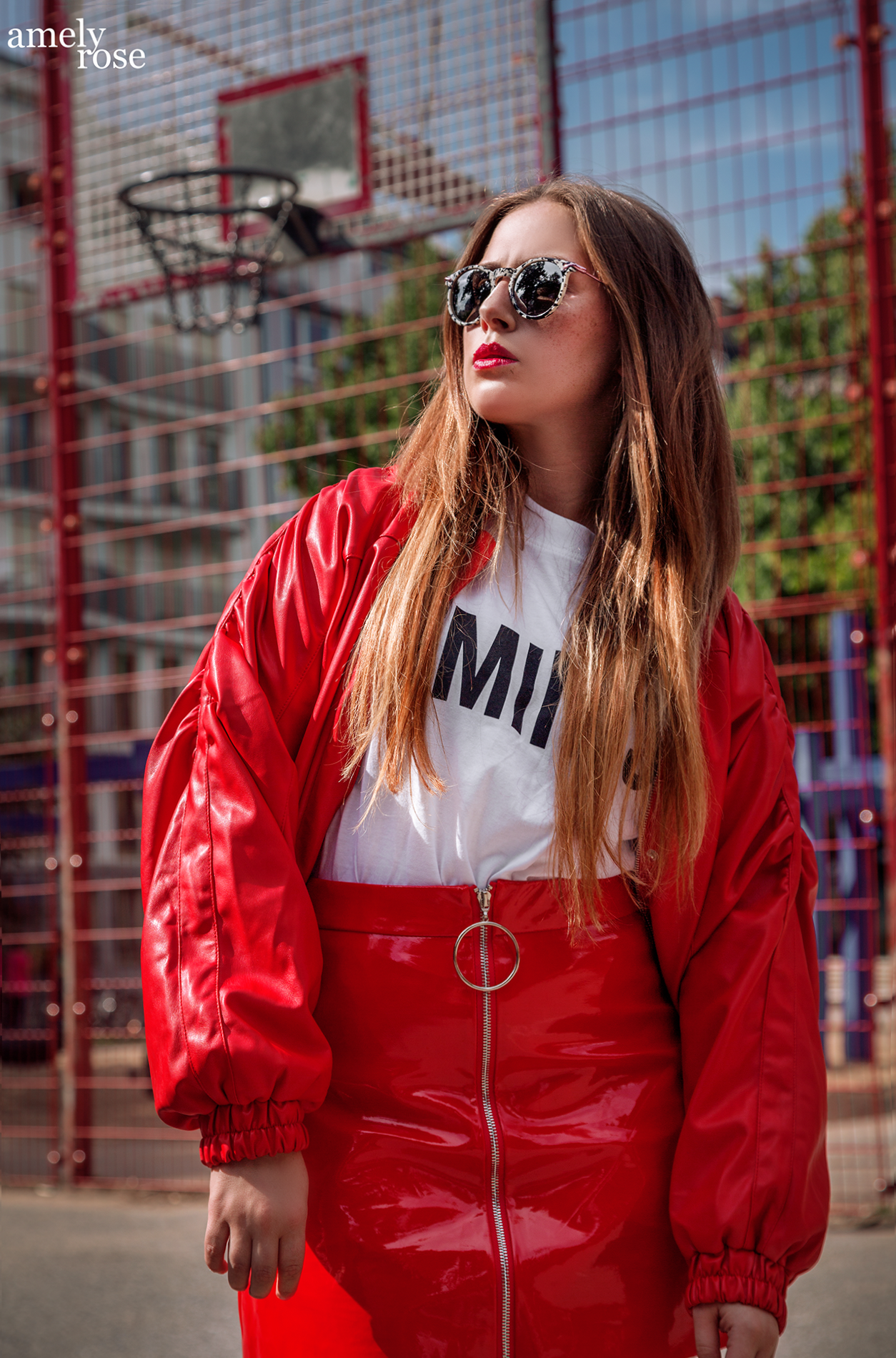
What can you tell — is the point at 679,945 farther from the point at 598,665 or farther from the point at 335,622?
the point at 335,622

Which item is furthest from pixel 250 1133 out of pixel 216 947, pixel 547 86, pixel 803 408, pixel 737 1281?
pixel 803 408

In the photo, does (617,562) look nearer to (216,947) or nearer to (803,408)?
(216,947)

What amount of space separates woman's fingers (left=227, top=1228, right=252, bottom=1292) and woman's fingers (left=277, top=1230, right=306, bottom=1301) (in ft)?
0.12

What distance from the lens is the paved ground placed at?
12.4ft

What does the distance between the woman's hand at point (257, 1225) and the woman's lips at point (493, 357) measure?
41.8 inches

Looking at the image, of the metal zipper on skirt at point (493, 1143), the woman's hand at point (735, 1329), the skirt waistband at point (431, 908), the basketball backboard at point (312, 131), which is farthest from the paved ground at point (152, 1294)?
the basketball backboard at point (312, 131)

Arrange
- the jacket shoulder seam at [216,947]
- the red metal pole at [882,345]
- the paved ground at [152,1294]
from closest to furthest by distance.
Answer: the jacket shoulder seam at [216,947] < the paved ground at [152,1294] < the red metal pole at [882,345]

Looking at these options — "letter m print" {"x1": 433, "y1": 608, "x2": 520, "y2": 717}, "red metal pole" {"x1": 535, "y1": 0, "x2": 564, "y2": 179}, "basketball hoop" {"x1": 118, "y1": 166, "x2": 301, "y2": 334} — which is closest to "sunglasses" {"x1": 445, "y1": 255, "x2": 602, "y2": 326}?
"letter m print" {"x1": 433, "y1": 608, "x2": 520, "y2": 717}

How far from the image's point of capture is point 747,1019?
1.68 m

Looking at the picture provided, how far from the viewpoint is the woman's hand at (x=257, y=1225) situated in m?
1.46

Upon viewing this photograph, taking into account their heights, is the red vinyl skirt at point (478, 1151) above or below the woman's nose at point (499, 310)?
below

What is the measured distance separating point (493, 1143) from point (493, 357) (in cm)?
103

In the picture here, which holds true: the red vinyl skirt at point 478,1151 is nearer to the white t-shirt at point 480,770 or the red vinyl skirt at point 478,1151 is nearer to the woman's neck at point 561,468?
the white t-shirt at point 480,770

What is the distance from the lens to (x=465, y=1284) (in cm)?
156
